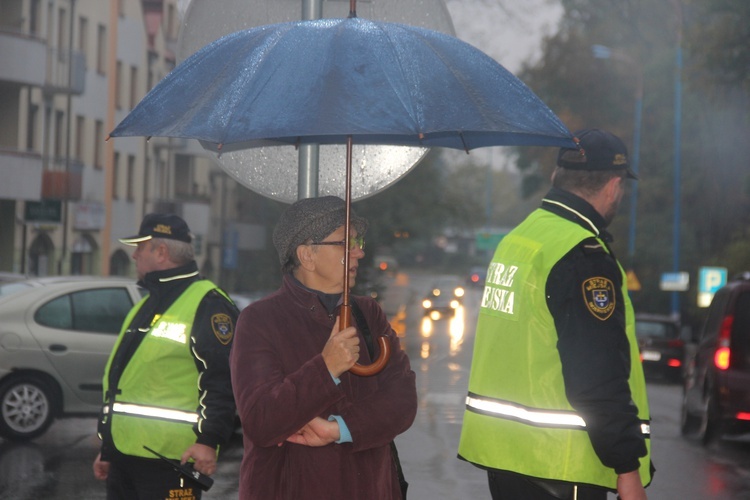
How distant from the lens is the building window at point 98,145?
4691 centimetres

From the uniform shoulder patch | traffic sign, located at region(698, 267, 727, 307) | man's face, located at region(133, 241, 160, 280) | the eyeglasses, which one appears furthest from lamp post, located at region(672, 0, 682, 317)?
the eyeglasses

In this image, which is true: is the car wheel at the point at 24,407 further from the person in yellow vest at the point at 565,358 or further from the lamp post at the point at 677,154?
the lamp post at the point at 677,154

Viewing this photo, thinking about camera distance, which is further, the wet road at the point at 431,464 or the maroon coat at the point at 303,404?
the wet road at the point at 431,464

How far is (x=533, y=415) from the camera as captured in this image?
4.36 metres

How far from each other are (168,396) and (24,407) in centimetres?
839

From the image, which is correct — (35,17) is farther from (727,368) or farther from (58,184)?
(727,368)

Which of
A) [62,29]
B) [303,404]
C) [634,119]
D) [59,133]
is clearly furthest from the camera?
[634,119]

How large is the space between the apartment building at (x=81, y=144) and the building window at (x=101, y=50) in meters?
0.04

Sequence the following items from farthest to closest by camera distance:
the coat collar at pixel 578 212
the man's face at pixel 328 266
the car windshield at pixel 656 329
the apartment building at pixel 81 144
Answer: the apartment building at pixel 81 144 → the car windshield at pixel 656 329 → the coat collar at pixel 578 212 → the man's face at pixel 328 266

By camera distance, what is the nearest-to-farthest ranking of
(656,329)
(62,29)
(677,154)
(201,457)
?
(201,457), (656,329), (62,29), (677,154)

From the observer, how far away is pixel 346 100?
388 centimetres

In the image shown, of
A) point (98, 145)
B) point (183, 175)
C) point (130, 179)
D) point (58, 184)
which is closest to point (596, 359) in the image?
point (58, 184)

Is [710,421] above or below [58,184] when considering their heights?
below

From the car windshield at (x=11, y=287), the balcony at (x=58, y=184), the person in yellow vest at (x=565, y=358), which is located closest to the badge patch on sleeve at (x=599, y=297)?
the person in yellow vest at (x=565, y=358)
